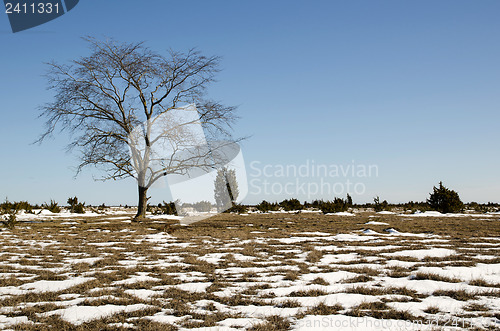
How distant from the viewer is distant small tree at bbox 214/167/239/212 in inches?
1612

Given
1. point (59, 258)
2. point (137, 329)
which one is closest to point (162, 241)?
point (59, 258)

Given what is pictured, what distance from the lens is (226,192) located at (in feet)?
137

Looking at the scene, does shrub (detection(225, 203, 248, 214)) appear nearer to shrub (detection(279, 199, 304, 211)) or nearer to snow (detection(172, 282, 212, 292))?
shrub (detection(279, 199, 304, 211))

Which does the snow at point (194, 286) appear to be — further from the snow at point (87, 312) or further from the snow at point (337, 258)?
the snow at point (337, 258)

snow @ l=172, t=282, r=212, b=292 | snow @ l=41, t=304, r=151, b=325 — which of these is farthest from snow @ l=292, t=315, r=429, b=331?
snow @ l=41, t=304, r=151, b=325

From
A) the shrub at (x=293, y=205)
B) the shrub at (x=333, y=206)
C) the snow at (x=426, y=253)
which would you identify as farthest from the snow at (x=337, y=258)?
the shrub at (x=293, y=205)

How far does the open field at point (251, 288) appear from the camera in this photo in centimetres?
372

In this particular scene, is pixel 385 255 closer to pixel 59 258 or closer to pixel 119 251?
pixel 119 251

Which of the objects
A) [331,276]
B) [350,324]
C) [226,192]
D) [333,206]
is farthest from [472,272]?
[226,192]

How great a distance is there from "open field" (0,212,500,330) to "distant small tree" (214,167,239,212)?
31.7 metres

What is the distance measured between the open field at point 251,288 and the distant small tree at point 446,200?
81.8 feet

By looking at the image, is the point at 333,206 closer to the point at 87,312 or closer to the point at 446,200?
the point at 446,200

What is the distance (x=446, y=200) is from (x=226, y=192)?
78.8 ft

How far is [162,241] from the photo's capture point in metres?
11.0
